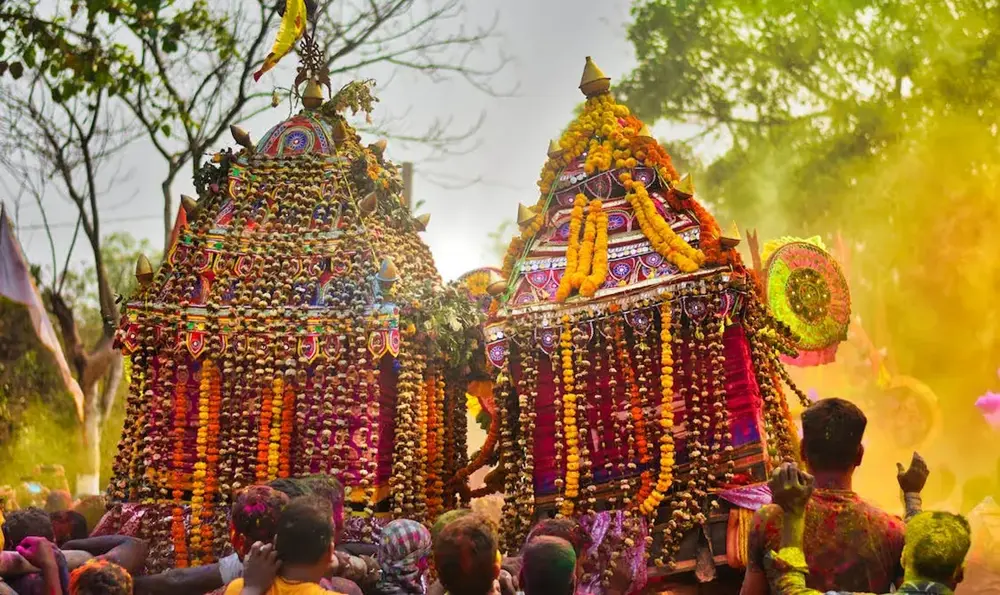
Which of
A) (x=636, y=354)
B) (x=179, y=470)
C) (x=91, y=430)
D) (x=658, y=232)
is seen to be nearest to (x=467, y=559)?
(x=636, y=354)

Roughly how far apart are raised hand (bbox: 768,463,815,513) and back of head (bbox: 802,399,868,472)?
0.32 m

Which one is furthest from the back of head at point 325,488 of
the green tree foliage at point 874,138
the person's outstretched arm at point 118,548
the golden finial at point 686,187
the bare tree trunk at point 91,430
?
the green tree foliage at point 874,138

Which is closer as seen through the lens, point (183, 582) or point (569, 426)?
point (183, 582)

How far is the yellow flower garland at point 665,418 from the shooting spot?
5.92m

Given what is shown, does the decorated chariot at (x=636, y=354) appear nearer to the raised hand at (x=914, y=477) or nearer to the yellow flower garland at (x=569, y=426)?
the yellow flower garland at (x=569, y=426)

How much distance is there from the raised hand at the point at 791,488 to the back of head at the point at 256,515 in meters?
2.00

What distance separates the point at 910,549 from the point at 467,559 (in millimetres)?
1549

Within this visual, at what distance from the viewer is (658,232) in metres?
6.39

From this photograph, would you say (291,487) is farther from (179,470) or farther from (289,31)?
(289,31)

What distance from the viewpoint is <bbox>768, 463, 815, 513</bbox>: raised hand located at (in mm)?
3604

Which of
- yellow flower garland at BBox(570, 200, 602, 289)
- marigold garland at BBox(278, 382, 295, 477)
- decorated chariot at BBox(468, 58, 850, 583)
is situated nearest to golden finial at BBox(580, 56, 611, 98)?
decorated chariot at BBox(468, 58, 850, 583)

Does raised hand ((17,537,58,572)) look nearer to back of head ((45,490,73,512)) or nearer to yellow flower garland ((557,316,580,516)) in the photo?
yellow flower garland ((557,316,580,516))

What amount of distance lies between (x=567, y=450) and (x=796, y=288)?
198cm

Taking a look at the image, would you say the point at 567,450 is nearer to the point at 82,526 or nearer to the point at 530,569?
the point at 530,569
